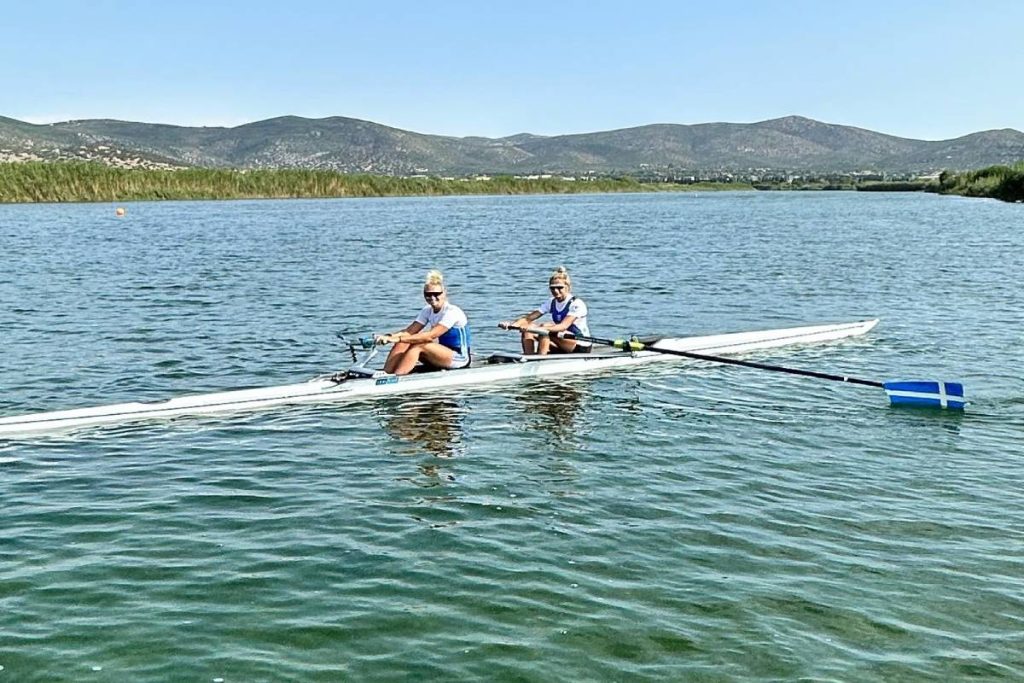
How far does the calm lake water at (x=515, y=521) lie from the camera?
638cm

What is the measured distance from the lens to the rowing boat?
1169cm

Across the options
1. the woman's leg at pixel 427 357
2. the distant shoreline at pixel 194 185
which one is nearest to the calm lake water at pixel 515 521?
the woman's leg at pixel 427 357

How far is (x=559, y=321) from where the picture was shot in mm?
15578

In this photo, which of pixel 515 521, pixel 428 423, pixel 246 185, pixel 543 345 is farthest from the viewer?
pixel 246 185

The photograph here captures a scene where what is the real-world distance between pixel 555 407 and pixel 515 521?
182 inches

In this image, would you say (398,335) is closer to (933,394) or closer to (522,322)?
(522,322)

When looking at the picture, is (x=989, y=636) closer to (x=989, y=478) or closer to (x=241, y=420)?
(x=989, y=478)

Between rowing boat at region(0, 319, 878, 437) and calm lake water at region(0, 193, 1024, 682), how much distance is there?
0.37 meters

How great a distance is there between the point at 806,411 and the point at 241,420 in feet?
23.7

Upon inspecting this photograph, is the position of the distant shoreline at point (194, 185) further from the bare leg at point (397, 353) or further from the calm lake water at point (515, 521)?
the bare leg at point (397, 353)

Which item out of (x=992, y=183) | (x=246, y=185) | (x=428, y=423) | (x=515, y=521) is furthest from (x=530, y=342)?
(x=992, y=183)

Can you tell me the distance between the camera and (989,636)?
6.61 metres

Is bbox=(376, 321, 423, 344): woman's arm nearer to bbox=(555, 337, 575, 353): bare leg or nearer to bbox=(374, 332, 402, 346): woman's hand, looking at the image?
bbox=(374, 332, 402, 346): woman's hand

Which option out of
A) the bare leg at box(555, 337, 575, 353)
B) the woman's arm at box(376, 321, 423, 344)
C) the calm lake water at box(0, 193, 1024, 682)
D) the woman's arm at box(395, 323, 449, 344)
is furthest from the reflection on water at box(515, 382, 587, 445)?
the woman's arm at box(376, 321, 423, 344)
